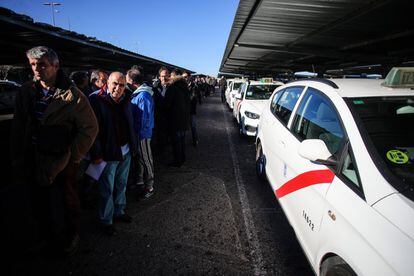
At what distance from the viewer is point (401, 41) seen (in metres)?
5.80

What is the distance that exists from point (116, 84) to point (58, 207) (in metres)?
1.44

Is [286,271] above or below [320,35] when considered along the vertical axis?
below

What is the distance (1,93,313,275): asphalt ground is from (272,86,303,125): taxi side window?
4.43 ft

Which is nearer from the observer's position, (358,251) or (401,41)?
(358,251)

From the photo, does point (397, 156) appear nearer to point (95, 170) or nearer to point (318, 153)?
point (318, 153)

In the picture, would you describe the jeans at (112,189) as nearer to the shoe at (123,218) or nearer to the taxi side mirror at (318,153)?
the shoe at (123,218)

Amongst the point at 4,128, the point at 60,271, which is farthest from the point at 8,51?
the point at 60,271

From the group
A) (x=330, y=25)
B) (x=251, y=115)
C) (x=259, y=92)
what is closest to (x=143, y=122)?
(x=330, y=25)

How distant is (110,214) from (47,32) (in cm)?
589

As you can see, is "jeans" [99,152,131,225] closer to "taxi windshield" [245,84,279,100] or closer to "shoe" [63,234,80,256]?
"shoe" [63,234,80,256]

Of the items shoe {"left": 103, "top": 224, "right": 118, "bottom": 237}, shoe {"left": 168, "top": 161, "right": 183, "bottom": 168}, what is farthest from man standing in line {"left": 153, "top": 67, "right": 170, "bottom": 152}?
shoe {"left": 103, "top": 224, "right": 118, "bottom": 237}

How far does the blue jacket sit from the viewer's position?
3719mm

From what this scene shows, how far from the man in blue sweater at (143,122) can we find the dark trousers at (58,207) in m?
1.15

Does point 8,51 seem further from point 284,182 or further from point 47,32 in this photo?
point 284,182
